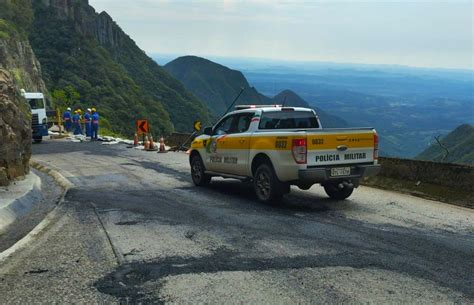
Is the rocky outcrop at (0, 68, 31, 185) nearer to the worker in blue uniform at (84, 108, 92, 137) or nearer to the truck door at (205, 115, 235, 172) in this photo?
the truck door at (205, 115, 235, 172)

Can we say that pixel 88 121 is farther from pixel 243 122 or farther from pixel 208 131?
pixel 243 122

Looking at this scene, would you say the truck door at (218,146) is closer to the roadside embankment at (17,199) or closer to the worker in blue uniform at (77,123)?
the roadside embankment at (17,199)

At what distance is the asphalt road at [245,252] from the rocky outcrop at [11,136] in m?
1.44

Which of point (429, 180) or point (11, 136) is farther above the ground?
point (11, 136)

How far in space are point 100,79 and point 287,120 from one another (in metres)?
88.6

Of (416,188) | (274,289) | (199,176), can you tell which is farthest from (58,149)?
(274,289)

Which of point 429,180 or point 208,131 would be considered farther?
point 208,131

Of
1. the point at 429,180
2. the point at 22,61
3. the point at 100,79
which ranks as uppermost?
the point at 100,79

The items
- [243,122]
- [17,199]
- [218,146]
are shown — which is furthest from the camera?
[218,146]

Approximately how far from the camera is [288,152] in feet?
29.6

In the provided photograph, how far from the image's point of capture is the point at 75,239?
6816 millimetres

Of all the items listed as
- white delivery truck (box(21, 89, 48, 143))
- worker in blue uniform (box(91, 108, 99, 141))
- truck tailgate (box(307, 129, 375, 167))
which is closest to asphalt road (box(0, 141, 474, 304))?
truck tailgate (box(307, 129, 375, 167))

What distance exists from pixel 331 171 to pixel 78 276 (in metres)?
5.30

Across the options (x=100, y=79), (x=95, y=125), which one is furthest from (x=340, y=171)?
(x=100, y=79)
